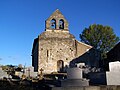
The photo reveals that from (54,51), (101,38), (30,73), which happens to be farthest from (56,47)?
(101,38)

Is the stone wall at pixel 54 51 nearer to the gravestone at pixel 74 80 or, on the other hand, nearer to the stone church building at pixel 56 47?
the stone church building at pixel 56 47

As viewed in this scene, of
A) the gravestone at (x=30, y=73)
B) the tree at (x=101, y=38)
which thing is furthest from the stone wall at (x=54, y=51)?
the tree at (x=101, y=38)

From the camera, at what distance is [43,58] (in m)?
31.4

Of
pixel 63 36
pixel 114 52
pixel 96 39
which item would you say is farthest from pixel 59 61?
pixel 96 39

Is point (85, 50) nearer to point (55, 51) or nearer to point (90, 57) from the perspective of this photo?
point (90, 57)

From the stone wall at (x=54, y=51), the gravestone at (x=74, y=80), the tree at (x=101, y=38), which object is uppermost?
the tree at (x=101, y=38)

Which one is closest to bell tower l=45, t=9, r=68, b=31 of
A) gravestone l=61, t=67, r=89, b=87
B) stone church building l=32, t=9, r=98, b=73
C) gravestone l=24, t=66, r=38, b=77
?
stone church building l=32, t=9, r=98, b=73

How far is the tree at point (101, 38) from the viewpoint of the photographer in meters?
46.6

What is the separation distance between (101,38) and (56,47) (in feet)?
57.3

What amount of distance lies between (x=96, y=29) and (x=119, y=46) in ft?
56.5

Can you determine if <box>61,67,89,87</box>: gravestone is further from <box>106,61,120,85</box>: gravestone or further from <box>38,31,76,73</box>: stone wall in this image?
<box>38,31,76,73</box>: stone wall

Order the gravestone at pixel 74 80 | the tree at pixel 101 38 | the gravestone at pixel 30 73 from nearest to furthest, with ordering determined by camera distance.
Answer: the gravestone at pixel 74 80, the gravestone at pixel 30 73, the tree at pixel 101 38

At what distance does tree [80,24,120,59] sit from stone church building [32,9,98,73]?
14.3m

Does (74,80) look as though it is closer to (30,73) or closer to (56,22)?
(30,73)
